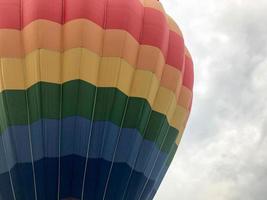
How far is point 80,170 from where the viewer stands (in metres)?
10.9

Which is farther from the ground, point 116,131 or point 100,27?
point 100,27

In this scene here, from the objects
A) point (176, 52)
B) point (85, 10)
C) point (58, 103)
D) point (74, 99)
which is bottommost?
point (58, 103)

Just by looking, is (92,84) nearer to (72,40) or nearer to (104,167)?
(72,40)

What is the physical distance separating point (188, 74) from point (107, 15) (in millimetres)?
2973

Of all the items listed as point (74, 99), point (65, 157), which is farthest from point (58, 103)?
point (65, 157)

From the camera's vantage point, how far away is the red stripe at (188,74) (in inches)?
528

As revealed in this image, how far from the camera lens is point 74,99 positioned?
11.0 meters

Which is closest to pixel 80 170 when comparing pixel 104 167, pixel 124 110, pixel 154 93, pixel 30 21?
pixel 104 167

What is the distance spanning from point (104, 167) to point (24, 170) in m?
1.58

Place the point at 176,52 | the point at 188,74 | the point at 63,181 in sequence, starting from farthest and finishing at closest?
the point at 188,74, the point at 176,52, the point at 63,181

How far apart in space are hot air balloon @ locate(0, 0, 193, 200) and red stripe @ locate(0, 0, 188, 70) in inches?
0.8

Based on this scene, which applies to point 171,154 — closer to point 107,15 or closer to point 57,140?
point 57,140

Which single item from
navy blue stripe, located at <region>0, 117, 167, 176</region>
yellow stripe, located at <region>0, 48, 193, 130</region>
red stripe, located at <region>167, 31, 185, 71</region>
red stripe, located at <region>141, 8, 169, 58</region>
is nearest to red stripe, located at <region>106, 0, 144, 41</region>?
red stripe, located at <region>141, 8, 169, 58</region>

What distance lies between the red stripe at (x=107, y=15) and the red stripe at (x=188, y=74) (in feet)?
3.43
